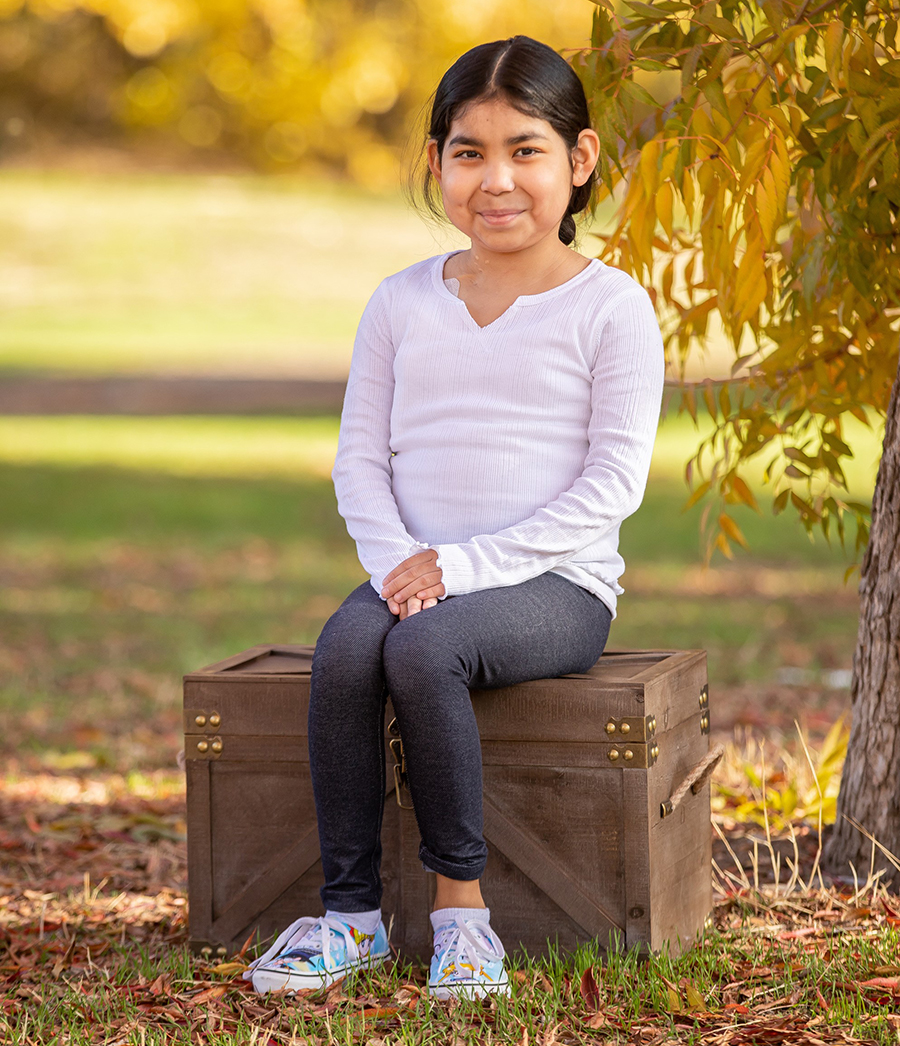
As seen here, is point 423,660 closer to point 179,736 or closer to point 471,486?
point 471,486

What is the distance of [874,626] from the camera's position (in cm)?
287

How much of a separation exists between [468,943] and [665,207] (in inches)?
60.1

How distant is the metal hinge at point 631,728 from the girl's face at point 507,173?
927 millimetres

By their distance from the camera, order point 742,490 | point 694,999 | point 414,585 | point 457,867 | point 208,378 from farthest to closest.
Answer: point 208,378 < point 742,490 < point 414,585 < point 457,867 < point 694,999

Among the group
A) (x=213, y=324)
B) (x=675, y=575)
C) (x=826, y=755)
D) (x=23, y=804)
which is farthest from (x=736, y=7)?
(x=213, y=324)

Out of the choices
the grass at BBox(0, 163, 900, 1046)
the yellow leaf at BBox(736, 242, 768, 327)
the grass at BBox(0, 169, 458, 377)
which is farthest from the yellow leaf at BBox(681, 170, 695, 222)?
the grass at BBox(0, 169, 458, 377)

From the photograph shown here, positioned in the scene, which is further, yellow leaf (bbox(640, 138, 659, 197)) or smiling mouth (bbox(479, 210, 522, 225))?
yellow leaf (bbox(640, 138, 659, 197))

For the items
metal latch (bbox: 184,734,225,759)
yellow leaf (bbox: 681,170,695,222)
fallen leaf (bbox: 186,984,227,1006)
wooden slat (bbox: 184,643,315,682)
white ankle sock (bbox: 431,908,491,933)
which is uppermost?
yellow leaf (bbox: 681,170,695,222)

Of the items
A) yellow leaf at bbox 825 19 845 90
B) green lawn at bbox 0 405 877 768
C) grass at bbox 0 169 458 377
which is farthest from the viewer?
grass at bbox 0 169 458 377

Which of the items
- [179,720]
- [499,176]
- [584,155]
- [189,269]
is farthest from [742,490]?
[189,269]

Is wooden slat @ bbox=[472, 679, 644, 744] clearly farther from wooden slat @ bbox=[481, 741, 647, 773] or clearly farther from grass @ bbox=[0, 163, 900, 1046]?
grass @ bbox=[0, 163, 900, 1046]

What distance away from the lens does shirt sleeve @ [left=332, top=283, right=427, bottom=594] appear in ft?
8.58

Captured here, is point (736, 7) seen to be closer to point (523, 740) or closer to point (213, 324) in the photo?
point (523, 740)

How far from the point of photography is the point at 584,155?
262cm
